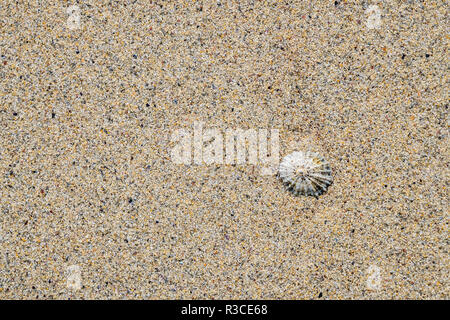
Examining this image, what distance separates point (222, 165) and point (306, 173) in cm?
38

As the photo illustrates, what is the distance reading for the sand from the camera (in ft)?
5.71

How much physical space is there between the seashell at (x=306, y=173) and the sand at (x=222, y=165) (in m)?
0.04

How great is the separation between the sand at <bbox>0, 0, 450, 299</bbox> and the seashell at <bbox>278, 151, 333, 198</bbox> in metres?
0.04

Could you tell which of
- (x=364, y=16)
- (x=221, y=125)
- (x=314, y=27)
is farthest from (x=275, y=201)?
(x=364, y=16)

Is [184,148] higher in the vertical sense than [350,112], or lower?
lower

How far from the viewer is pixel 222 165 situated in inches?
69.5

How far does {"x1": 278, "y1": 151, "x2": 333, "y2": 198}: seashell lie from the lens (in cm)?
170

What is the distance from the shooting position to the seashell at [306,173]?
1.70m

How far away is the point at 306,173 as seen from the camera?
1.70 metres

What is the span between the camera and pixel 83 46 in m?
1.79

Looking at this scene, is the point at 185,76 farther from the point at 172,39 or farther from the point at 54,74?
the point at 54,74

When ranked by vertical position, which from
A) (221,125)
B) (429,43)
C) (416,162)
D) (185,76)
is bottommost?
(416,162)

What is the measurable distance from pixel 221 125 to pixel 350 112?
59 cm

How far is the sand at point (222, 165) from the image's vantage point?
1.74 m
